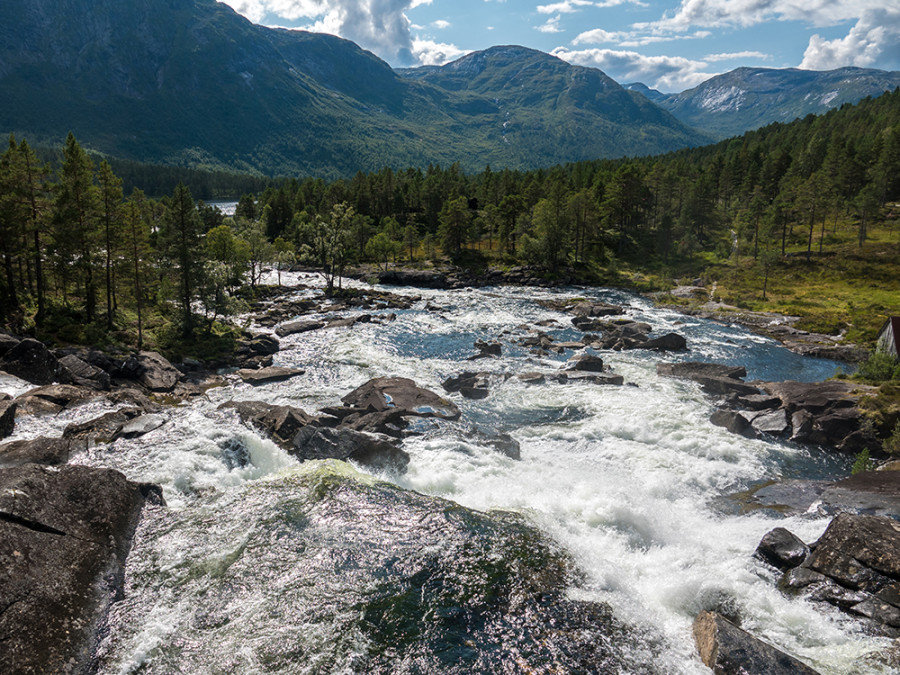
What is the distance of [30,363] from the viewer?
31906mm

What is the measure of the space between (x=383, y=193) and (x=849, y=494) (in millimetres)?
143279

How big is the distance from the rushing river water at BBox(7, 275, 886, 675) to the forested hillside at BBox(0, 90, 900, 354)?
65.5 feet

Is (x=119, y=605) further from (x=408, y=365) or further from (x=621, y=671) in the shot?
(x=408, y=365)

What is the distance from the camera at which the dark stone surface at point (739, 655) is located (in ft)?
42.0

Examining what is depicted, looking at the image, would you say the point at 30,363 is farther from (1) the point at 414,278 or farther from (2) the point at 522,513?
(1) the point at 414,278

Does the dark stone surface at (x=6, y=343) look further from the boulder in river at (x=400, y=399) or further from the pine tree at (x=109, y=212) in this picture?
the boulder in river at (x=400, y=399)

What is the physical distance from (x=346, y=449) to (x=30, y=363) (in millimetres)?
24171

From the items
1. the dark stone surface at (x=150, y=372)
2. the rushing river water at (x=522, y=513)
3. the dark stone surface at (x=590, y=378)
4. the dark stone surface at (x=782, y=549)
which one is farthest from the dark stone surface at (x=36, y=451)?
the dark stone surface at (x=590, y=378)

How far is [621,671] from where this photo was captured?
43.4 feet

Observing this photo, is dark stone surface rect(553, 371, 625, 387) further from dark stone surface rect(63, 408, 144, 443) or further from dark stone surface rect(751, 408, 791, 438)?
dark stone surface rect(63, 408, 144, 443)

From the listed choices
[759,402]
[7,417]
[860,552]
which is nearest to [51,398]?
[7,417]

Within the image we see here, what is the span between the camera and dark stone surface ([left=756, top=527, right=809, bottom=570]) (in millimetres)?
17562

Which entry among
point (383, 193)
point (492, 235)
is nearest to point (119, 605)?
point (492, 235)

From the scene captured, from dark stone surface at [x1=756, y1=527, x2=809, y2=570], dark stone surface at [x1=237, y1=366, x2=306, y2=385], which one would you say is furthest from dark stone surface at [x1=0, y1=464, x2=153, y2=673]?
dark stone surface at [x1=756, y1=527, x2=809, y2=570]
